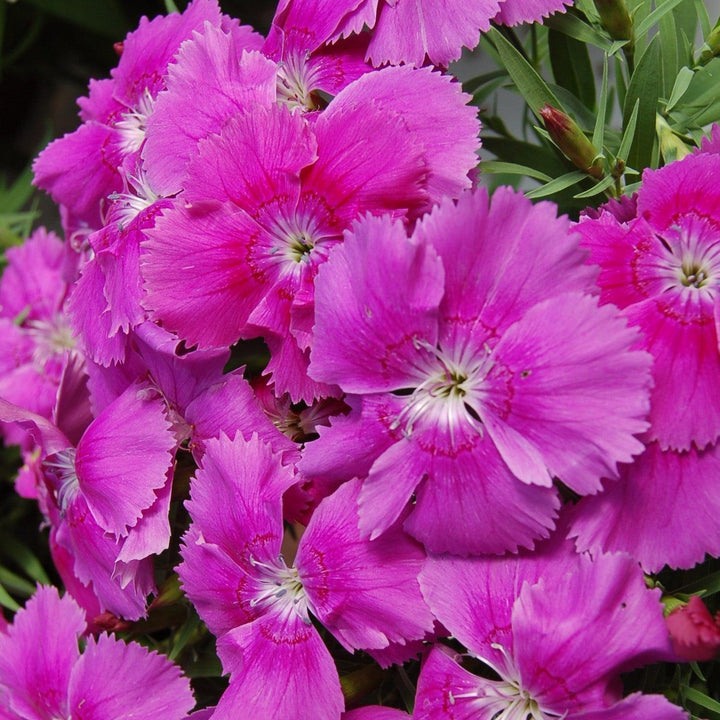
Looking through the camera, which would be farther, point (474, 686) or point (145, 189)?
point (145, 189)

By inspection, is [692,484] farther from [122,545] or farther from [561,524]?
[122,545]

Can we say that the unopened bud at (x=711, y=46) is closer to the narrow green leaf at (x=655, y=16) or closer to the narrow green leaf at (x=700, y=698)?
the narrow green leaf at (x=655, y=16)

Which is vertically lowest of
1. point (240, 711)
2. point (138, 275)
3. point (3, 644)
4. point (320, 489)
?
point (3, 644)

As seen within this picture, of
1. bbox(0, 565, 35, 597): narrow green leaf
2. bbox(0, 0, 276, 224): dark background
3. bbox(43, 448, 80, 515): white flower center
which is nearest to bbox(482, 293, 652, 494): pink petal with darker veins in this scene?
bbox(43, 448, 80, 515): white flower center

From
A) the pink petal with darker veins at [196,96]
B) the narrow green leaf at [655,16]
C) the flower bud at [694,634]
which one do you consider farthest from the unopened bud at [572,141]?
the flower bud at [694,634]

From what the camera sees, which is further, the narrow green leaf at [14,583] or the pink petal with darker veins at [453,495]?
the narrow green leaf at [14,583]

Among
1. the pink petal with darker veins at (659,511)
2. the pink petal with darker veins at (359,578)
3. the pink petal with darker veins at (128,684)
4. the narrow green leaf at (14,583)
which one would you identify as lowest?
the narrow green leaf at (14,583)

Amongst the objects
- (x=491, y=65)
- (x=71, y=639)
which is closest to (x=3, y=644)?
(x=71, y=639)

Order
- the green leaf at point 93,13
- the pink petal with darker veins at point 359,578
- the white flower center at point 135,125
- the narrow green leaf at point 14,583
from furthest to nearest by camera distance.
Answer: the green leaf at point 93,13 < the narrow green leaf at point 14,583 < the white flower center at point 135,125 < the pink petal with darker veins at point 359,578
